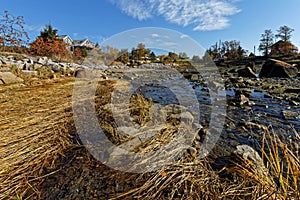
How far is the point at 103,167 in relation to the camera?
52.3 inches

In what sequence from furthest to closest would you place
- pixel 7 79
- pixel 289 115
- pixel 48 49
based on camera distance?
pixel 48 49
pixel 7 79
pixel 289 115

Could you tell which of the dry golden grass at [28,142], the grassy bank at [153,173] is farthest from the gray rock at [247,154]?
the dry golden grass at [28,142]

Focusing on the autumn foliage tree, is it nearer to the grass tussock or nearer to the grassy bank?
the grassy bank

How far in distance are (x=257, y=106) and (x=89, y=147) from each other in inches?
151

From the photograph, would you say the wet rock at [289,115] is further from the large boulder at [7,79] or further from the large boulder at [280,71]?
the large boulder at [280,71]

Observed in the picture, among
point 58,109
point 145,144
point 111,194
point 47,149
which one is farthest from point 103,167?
point 58,109

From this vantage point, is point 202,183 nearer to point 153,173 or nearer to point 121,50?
point 153,173

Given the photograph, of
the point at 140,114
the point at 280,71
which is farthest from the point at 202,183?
the point at 280,71

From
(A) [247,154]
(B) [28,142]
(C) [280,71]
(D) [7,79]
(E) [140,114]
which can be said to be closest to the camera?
(A) [247,154]

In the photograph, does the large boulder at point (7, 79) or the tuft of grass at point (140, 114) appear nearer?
the tuft of grass at point (140, 114)

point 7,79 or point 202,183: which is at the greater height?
point 7,79

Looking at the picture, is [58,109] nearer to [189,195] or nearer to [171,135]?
[171,135]

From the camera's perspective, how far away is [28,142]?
5.12 ft

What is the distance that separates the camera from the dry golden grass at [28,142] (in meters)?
1.13
